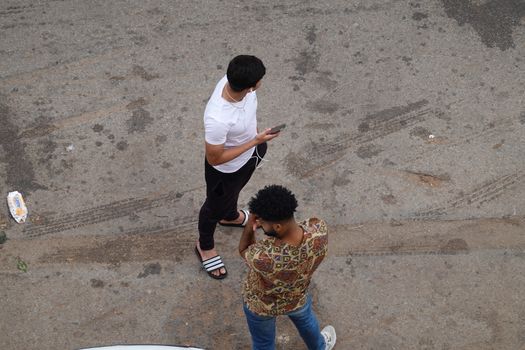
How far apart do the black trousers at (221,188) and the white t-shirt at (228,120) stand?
261 millimetres

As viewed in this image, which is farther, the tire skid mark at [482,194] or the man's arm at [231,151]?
the tire skid mark at [482,194]

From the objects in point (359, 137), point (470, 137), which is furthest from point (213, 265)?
point (470, 137)

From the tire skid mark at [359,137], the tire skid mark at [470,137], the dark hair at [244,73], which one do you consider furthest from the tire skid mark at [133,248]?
the tire skid mark at [470,137]

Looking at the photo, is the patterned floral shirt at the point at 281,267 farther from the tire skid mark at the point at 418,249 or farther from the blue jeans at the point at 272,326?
the tire skid mark at the point at 418,249

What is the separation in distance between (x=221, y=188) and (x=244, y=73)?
891 millimetres

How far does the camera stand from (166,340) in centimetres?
422

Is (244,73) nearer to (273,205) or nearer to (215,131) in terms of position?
(215,131)

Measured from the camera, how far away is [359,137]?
5.36m

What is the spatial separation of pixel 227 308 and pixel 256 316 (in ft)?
2.97

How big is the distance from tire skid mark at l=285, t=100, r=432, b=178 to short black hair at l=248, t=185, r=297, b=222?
200 centimetres

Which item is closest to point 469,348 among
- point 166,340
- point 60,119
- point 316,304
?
point 316,304

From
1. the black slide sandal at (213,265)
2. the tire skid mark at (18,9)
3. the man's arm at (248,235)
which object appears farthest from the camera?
the tire skid mark at (18,9)

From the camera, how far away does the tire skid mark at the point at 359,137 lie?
16.9ft

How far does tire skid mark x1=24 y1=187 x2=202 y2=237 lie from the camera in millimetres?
4715
